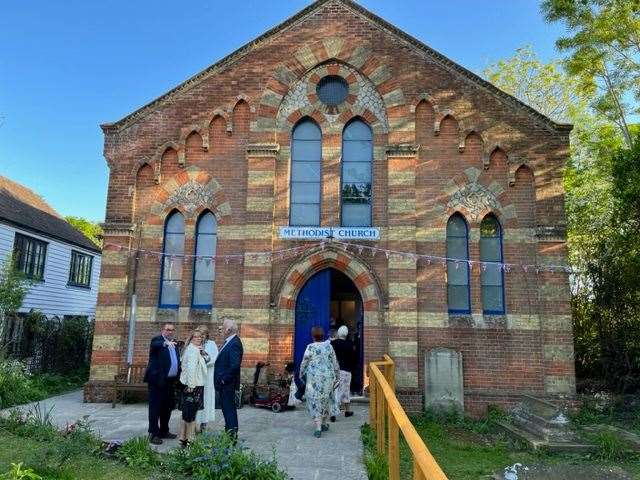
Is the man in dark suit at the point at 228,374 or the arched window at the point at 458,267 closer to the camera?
→ the man in dark suit at the point at 228,374

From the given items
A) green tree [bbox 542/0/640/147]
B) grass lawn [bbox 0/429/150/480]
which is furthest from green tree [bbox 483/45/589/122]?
grass lawn [bbox 0/429/150/480]

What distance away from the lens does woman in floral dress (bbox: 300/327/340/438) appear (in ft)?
26.9

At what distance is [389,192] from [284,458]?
7.09m

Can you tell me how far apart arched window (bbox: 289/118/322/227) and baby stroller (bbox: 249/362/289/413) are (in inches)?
145

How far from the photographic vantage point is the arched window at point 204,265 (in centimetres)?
1224

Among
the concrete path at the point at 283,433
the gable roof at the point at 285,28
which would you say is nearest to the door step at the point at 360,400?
the concrete path at the point at 283,433

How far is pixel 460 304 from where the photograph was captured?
1198 cm

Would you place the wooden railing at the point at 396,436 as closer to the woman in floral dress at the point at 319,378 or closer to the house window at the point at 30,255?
the woman in floral dress at the point at 319,378

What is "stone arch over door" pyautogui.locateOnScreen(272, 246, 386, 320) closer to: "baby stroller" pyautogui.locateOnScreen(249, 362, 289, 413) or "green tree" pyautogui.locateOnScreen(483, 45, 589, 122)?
"baby stroller" pyautogui.locateOnScreen(249, 362, 289, 413)

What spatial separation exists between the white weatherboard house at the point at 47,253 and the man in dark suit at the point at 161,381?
1160 cm

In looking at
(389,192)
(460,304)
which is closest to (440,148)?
(389,192)

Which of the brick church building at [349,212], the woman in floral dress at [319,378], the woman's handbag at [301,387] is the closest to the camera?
the woman in floral dress at [319,378]

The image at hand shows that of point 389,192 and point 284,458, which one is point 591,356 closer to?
point 389,192

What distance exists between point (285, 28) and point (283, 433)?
9915 mm
